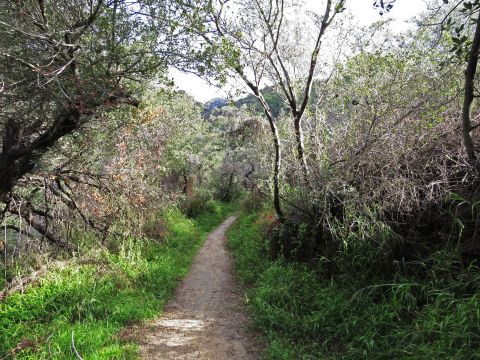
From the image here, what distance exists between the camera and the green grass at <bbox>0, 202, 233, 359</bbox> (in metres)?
4.77

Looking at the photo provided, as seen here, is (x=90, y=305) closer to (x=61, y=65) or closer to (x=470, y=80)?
(x=61, y=65)

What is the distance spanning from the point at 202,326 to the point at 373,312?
8.84 ft

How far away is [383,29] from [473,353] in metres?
6.62

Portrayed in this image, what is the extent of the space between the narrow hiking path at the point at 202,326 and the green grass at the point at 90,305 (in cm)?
30

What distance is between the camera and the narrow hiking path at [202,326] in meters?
4.91

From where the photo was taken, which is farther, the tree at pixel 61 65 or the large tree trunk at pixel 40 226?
the large tree trunk at pixel 40 226

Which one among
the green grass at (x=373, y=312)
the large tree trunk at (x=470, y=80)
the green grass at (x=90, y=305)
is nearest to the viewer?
the large tree trunk at (x=470, y=80)

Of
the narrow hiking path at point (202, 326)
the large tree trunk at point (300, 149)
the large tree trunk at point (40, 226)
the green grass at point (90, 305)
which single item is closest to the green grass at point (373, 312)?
the narrow hiking path at point (202, 326)

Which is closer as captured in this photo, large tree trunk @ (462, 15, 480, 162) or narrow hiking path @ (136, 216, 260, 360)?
large tree trunk @ (462, 15, 480, 162)

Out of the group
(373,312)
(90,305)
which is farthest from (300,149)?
(90,305)

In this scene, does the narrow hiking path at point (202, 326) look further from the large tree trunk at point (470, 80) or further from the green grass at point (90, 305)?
the large tree trunk at point (470, 80)

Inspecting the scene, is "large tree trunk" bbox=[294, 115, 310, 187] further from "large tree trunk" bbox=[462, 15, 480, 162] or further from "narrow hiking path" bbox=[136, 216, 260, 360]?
"large tree trunk" bbox=[462, 15, 480, 162]

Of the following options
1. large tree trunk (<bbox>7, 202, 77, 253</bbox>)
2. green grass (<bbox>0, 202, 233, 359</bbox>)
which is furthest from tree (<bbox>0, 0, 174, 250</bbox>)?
green grass (<bbox>0, 202, 233, 359</bbox>)

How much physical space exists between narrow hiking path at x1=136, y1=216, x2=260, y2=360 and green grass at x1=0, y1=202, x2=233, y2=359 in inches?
11.8
